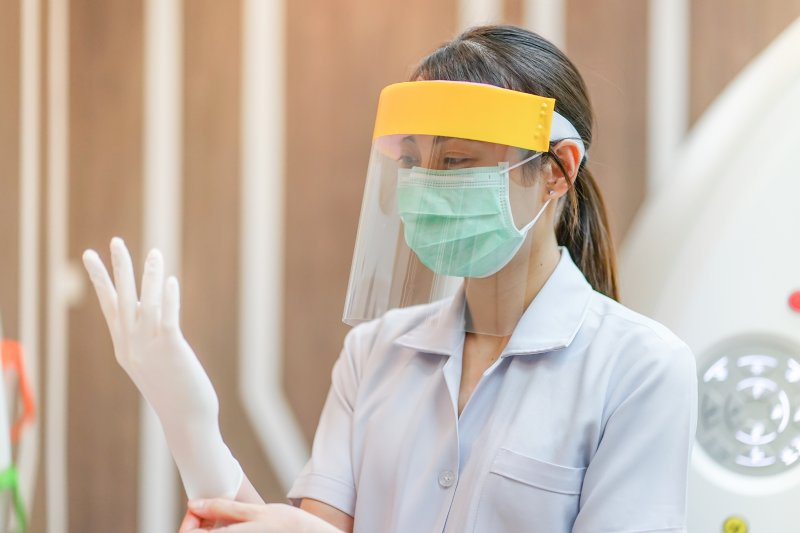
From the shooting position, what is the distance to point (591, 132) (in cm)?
133

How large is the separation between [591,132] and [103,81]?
127 cm

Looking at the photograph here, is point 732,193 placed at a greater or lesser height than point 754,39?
lesser

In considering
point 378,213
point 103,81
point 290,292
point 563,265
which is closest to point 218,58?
point 103,81

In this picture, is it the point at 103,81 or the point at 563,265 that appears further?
the point at 103,81

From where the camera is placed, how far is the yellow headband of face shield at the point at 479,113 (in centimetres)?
118

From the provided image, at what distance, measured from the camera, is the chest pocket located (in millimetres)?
1146

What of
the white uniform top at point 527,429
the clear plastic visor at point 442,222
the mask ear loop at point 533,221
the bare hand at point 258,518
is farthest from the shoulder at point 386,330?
the bare hand at point 258,518

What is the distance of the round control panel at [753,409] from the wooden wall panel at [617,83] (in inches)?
22.5

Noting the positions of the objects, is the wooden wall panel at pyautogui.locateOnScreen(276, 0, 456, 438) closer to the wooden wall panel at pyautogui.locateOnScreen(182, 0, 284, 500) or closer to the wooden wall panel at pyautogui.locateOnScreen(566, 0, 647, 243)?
the wooden wall panel at pyautogui.locateOnScreen(182, 0, 284, 500)

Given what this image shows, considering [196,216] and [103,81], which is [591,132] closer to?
[196,216]

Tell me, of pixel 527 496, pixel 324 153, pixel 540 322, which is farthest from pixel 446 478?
pixel 324 153

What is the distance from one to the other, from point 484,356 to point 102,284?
56 centimetres

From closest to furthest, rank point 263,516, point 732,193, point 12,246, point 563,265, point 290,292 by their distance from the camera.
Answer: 1. point 263,516
2. point 563,265
3. point 732,193
4. point 12,246
5. point 290,292

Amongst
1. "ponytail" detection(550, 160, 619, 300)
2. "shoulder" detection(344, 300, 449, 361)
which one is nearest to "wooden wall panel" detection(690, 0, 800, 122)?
"ponytail" detection(550, 160, 619, 300)
